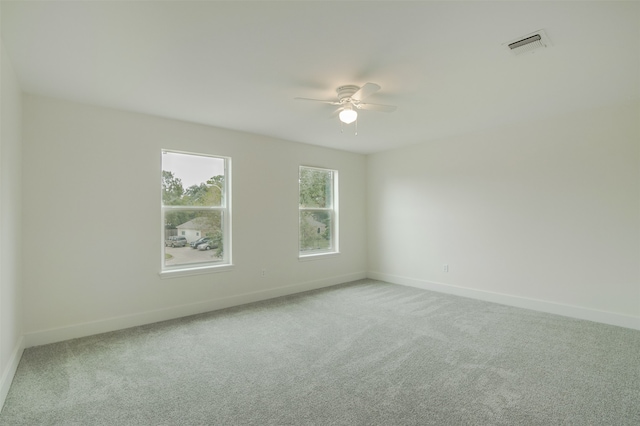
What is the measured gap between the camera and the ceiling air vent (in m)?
2.14

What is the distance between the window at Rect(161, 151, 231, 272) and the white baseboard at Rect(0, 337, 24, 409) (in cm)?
144

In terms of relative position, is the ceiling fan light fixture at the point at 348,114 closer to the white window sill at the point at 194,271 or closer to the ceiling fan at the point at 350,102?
the ceiling fan at the point at 350,102

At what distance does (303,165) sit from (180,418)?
3995 mm

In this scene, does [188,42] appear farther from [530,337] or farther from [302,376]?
[530,337]

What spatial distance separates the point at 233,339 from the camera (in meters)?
3.21

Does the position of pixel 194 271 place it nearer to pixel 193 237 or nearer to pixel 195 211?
pixel 193 237

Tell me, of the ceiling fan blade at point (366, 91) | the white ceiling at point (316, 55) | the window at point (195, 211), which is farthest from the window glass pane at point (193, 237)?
the ceiling fan blade at point (366, 91)

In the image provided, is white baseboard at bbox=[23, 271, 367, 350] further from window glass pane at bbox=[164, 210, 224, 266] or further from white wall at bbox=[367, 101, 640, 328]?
white wall at bbox=[367, 101, 640, 328]

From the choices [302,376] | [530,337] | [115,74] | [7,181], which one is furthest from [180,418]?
[530,337]

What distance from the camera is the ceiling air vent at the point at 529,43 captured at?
2.14 m

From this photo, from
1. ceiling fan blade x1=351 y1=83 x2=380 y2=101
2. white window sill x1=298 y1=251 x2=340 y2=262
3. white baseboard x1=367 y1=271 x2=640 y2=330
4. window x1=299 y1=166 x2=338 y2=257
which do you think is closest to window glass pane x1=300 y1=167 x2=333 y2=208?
window x1=299 y1=166 x2=338 y2=257

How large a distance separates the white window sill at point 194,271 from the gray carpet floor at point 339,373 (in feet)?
1.88

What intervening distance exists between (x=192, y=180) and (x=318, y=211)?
2261 millimetres

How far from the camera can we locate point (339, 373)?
252 centimetres
